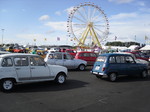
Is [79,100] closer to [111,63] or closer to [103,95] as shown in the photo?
[103,95]

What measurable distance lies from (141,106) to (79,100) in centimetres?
207

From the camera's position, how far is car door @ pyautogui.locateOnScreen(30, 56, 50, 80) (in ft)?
24.7

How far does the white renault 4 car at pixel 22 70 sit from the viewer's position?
6.82 meters

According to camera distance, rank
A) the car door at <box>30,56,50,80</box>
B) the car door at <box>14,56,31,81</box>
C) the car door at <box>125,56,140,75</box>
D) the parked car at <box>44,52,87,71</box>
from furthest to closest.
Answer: the parked car at <box>44,52,87,71</box> → the car door at <box>125,56,140,75</box> → the car door at <box>30,56,50,80</box> → the car door at <box>14,56,31,81</box>

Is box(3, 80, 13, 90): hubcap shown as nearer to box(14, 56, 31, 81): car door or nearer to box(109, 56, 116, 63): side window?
box(14, 56, 31, 81): car door

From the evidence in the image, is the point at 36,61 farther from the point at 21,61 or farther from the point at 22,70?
the point at 22,70

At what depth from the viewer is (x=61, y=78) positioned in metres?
8.65

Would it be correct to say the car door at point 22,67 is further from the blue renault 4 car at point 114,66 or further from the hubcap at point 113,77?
the hubcap at point 113,77

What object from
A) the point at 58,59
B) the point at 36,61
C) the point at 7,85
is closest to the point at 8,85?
the point at 7,85

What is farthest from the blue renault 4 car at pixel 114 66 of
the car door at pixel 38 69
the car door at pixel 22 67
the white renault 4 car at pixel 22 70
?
the car door at pixel 22 67

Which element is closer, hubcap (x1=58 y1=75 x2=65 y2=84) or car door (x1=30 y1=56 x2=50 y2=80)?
car door (x1=30 y1=56 x2=50 y2=80)

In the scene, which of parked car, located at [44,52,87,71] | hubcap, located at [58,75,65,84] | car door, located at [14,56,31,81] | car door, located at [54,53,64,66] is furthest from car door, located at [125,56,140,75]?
car door, located at [14,56,31,81]

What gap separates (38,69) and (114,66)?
4.47 meters

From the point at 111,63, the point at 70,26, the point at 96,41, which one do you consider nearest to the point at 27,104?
the point at 111,63
